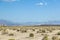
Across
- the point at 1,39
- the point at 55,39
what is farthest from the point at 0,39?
the point at 55,39

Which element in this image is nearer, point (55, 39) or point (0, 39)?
point (55, 39)

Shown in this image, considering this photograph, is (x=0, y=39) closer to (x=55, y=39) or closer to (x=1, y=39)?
(x=1, y=39)

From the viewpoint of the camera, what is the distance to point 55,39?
21.6 metres

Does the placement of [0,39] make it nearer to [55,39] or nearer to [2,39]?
[2,39]

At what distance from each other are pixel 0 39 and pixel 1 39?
0.13 meters

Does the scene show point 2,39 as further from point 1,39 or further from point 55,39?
point 55,39

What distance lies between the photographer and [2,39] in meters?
25.0

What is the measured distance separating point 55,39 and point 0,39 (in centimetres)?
737

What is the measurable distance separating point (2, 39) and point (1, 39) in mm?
126

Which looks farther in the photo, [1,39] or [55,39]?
[1,39]

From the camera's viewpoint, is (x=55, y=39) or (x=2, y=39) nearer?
(x=55, y=39)

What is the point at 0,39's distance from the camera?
82.1 feet

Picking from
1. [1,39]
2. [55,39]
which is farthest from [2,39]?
[55,39]

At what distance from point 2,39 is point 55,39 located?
281 inches
